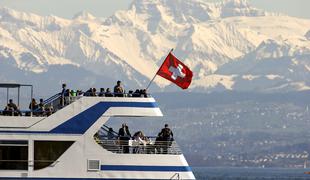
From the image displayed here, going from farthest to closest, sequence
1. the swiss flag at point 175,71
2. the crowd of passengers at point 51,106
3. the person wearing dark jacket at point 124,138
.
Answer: the swiss flag at point 175,71 → the person wearing dark jacket at point 124,138 → the crowd of passengers at point 51,106

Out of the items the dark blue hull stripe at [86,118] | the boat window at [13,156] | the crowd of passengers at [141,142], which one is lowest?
the boat window at [13,156]

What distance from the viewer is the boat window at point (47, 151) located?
1858 inches

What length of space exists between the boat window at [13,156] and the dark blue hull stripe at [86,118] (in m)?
0.94

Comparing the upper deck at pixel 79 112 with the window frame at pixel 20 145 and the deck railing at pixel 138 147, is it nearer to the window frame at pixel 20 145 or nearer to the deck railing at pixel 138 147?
the window frame at pixel 20 145

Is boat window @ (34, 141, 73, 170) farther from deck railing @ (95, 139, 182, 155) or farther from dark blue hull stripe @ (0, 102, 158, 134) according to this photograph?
deck railing @ (95, 139, 182, 155)

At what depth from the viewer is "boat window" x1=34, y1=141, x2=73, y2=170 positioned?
47.2 metres

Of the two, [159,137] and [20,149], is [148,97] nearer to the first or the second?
[159,137]

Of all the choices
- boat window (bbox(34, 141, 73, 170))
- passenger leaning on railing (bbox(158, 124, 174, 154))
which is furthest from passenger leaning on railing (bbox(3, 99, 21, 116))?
passenger leaning on railing (bbox(158, 124, 174, 154))

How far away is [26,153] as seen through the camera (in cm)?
4725

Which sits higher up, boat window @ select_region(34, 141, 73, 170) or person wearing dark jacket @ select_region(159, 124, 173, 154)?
person wearing dark jacket @ select_region(159, 124, 173, 154)

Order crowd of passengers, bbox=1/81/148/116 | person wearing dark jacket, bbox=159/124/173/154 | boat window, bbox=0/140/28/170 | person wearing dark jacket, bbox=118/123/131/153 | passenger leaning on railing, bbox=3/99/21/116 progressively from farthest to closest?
person wearing dark jacket, bbox=159/124/173/154
person wearing dark jacket, bbox=118/123/131/153
crowd of passengers, bbox=1/81/148/116
passenger leaning on railing, bbox=3/99/21/116
boat window, bbox=0/140/28/170

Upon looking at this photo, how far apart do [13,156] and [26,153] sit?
1.61ft

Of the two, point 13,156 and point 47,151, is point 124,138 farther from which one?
point 13,156

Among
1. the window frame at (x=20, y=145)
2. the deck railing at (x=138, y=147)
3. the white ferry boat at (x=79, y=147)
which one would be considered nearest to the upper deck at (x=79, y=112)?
the white ferry boat at (x=79, y=147)
